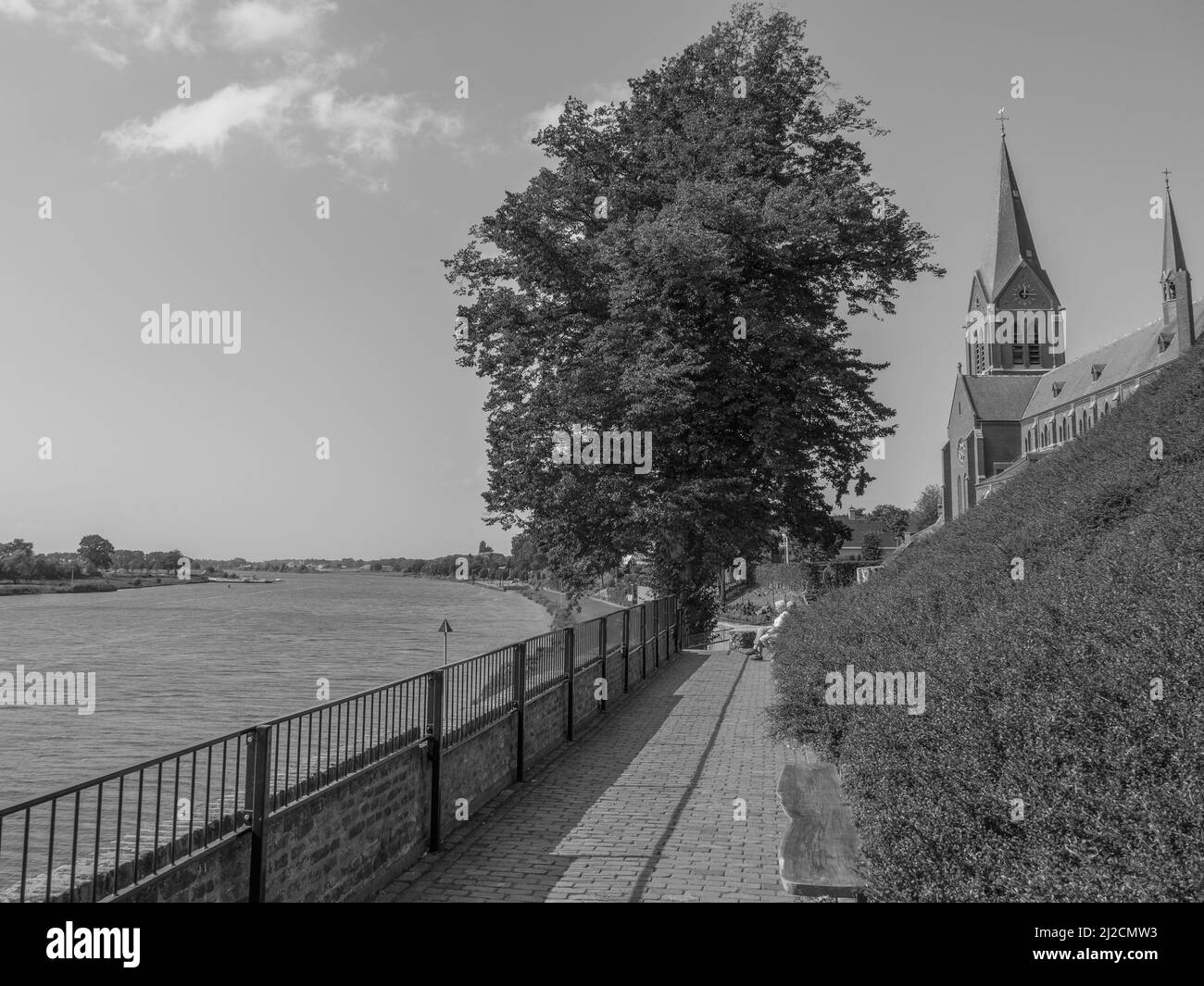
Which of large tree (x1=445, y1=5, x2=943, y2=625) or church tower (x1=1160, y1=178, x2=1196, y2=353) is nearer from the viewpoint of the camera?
large tree (x1=445, y1=5, x2=943, y2=625)

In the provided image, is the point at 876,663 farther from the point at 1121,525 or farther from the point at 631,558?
the point at 631,558

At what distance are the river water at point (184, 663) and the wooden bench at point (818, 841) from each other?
15149 mm

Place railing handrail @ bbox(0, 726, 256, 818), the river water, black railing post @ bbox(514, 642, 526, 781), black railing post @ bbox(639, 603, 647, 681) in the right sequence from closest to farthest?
railing handrail @ bbox(0, 726, 256, 818) → black railing post @ bbox(514, 642, 526, 781) → black railing post @ bbox(639, 603, 647, 681) → the river water

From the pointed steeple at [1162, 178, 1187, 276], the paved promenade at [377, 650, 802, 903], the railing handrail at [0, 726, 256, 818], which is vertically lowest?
the paved promenade at [377, 650, 802, 903]

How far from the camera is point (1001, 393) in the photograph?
251 feet

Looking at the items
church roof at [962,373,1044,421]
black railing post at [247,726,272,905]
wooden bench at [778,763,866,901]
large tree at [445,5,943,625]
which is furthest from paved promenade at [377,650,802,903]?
church roof at [962,373,1044,421]

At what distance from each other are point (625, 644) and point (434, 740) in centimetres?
992

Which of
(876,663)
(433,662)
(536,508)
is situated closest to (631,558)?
(536,508)

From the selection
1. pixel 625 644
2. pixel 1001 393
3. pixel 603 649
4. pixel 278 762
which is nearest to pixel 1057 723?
pixel 278 762

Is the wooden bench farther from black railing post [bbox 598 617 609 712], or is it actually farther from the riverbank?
the riverbank

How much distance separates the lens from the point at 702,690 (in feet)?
61.4

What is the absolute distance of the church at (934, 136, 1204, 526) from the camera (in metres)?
64.8

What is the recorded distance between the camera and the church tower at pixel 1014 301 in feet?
260

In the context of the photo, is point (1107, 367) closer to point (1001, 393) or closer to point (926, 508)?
point (1001, 393)
